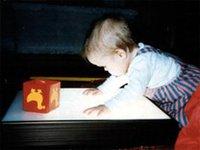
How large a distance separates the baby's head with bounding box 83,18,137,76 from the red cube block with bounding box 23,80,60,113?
314mm

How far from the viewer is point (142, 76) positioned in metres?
1.36

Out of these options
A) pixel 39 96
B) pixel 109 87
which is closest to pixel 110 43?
pixel 109 87

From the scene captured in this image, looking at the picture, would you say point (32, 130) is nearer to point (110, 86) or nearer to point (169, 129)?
point (169, 129)

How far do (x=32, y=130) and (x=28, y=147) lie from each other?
71 mm

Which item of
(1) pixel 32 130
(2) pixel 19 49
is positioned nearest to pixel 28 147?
(1) pixel 32 130

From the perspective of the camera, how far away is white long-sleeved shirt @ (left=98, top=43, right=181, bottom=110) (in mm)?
1296

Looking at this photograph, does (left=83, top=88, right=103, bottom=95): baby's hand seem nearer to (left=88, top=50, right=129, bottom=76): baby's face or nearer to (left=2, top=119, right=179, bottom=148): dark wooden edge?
(left=88, top=50, right=129, bottom=76): baby's face

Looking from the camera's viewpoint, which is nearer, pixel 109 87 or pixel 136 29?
pixel 109 87

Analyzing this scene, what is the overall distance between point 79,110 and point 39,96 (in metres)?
0.16

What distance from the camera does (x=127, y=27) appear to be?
1402 millimetres

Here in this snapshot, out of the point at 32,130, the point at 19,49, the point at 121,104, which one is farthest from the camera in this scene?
the point at 19,49

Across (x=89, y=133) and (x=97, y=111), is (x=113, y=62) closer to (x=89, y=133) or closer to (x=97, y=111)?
(x=97, y=111)

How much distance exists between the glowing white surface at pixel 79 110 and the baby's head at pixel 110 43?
0.57 ft

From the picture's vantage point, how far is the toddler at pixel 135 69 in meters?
1.36
